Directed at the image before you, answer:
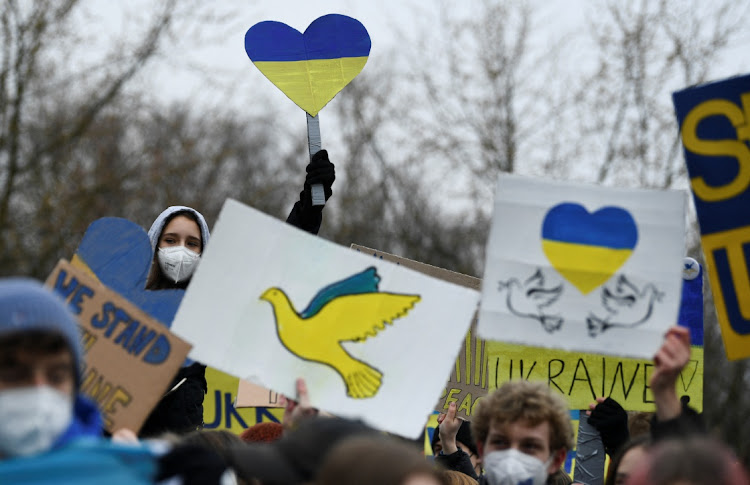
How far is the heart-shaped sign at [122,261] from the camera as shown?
13.4ft

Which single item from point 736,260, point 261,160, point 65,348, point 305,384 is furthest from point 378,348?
point 261,160

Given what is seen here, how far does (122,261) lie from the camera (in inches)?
161

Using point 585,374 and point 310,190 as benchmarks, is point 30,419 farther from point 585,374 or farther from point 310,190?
point 585,374

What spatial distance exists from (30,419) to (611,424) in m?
2.88

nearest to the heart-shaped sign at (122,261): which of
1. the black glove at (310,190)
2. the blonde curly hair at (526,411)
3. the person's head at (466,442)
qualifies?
the black glove at (310,190)

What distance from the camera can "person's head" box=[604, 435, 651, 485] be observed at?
3.76m

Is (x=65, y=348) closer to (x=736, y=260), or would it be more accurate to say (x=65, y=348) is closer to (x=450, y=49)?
(x=736, y=260)

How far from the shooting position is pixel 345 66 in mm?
4805

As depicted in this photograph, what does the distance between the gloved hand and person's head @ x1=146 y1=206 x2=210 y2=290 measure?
0.46 meters

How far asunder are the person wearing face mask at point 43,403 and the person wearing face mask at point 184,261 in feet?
5.81

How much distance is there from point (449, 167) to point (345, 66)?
Result: 530 inches

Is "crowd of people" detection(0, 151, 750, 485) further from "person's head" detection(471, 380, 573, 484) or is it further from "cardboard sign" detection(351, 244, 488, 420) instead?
"cardboard sign" detection(351, 244, 488, 420)

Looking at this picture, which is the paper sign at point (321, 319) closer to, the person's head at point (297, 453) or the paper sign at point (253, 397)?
the person's head at point (297, 453)

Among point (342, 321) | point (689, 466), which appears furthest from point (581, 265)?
point (689, 466)
